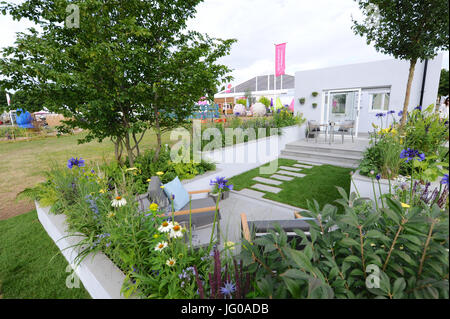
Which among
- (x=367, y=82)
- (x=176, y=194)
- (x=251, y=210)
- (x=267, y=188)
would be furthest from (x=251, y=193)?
(x=367, y=82)

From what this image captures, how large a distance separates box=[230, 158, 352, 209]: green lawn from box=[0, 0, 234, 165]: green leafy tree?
7.76 feet

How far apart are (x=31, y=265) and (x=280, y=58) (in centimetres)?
1661

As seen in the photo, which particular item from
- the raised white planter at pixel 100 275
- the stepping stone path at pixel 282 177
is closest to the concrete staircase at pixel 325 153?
the stepping stone path at pixel 282 177

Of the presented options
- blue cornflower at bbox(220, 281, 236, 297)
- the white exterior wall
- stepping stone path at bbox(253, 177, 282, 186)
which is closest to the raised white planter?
blue cornflower at bbox(220, 281, 236, 297)

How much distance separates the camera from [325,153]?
7.41 meters

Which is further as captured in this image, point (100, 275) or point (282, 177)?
point (282, 177)

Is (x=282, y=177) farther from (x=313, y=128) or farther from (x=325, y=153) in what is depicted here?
(x=313, y=128)

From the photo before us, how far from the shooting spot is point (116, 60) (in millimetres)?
3375

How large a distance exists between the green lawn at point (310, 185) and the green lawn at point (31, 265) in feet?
11.1

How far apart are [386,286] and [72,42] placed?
16.7ft

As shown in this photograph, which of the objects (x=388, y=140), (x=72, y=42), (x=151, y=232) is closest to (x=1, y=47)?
(x=72, y=42)

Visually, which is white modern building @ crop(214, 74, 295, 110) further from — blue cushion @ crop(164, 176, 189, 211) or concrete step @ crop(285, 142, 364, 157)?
blue cushion @ crop(164, 176, 189, 211)

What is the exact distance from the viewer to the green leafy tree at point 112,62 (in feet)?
10.4
